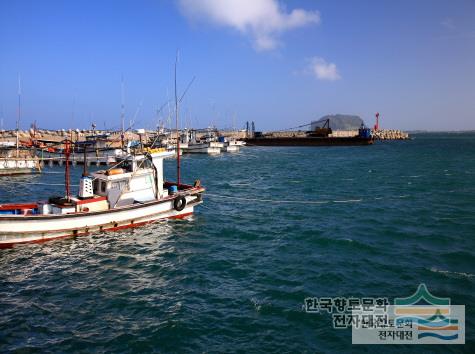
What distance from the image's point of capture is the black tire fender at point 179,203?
1053 inches

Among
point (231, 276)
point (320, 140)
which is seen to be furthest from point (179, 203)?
point (320, 140)

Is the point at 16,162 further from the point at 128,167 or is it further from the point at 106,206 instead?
the point at 106,206

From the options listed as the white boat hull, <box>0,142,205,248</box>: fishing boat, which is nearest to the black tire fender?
<box>0,142,205,248</box>: fishing boat

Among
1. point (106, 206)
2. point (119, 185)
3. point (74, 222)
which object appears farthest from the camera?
point (119, 185)

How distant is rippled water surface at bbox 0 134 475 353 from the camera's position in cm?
1266

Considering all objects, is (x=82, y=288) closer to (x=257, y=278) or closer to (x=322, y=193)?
(x=257, y=278)

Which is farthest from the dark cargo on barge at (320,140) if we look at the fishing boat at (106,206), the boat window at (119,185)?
the boat window at (119,185)

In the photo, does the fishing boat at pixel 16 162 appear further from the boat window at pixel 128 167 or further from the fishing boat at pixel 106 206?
the boat window at pixel 128 167

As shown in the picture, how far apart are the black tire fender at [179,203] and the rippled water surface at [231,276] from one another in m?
1.07

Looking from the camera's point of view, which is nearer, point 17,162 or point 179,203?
point 179,203

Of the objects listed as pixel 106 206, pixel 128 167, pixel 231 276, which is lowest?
pixel 231 276

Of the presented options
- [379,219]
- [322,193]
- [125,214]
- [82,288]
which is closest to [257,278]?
[82,288]

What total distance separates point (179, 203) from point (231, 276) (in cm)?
1031

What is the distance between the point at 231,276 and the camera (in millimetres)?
17734
